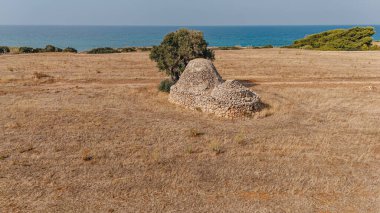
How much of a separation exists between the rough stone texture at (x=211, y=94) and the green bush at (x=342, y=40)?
67.4 m

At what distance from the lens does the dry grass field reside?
1172 centimetres

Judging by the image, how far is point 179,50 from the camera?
31.2 metres

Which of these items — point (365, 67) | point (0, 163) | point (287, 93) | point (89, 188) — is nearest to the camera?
point (89, 188)

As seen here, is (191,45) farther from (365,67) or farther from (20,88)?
(365,67)

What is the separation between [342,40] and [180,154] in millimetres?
83779

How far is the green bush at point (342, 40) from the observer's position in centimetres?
8319

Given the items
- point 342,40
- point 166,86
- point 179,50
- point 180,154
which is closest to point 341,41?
point 342,40

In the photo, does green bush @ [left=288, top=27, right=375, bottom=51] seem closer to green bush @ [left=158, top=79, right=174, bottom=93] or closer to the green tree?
the green tree

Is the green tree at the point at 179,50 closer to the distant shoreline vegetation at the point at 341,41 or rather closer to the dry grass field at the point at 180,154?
the dry grass field at the point at 180,154

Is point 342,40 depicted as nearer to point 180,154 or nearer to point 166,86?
A: point 166,86

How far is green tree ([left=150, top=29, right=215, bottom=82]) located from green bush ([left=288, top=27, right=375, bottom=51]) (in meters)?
62.2

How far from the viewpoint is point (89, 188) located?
1229 cm

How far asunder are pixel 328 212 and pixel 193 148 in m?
7.14

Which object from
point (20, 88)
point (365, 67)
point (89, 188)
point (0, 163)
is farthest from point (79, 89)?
point (365, 67)
